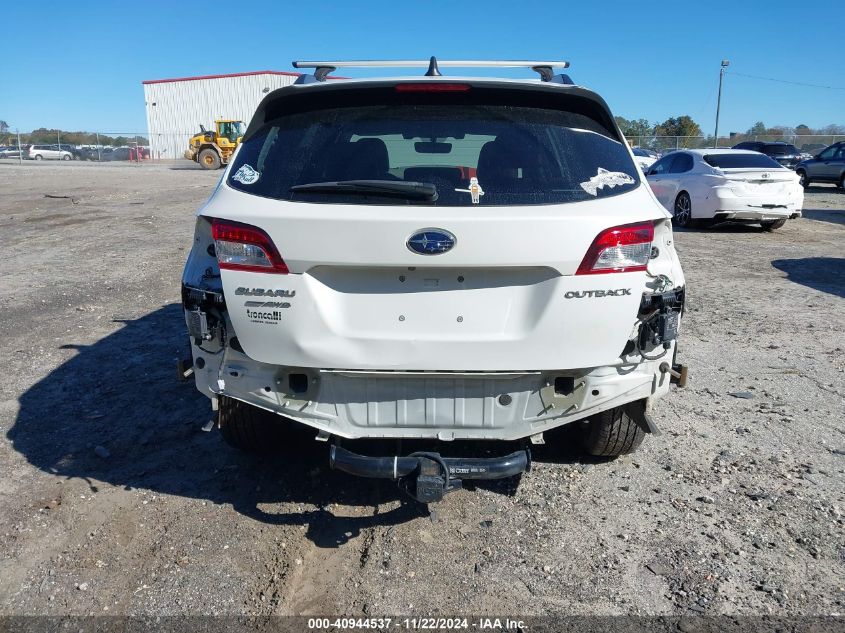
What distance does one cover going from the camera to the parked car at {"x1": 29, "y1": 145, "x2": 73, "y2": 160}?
170 feet

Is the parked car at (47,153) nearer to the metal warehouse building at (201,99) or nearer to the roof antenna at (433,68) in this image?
the metal warehouse building at (201,99)

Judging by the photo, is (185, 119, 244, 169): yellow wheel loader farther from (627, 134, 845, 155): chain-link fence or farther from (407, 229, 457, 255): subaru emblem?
(407, 229, 457, 255): subaru emblem

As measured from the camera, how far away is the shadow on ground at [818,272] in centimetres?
867

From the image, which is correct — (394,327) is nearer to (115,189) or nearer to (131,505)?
(131,505)

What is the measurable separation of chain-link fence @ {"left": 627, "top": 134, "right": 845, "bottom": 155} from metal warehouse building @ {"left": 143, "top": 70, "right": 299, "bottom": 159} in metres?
30.7

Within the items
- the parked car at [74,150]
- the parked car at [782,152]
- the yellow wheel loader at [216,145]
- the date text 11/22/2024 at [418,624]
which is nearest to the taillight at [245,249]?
the date text 11/22/2024 at [418,624]

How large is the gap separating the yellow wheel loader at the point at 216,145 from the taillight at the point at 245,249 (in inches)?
1499

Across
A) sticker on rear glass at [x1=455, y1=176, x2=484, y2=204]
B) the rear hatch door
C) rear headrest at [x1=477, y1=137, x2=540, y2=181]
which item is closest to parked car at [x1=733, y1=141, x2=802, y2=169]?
rear headrest at [x1=477, y1=137, x2=540, y2=181]

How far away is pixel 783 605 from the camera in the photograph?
9.12 feet

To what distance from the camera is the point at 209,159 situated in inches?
1544

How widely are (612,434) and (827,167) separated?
25.0 m

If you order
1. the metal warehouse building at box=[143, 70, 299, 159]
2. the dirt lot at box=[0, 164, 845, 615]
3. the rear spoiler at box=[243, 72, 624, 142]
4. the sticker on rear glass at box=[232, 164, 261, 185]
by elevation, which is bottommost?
the dirt lot at box=[0, 164, 845, 615]

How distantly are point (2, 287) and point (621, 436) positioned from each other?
791cm

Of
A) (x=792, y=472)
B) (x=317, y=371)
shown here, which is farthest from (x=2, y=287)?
(x=792, y=472)
